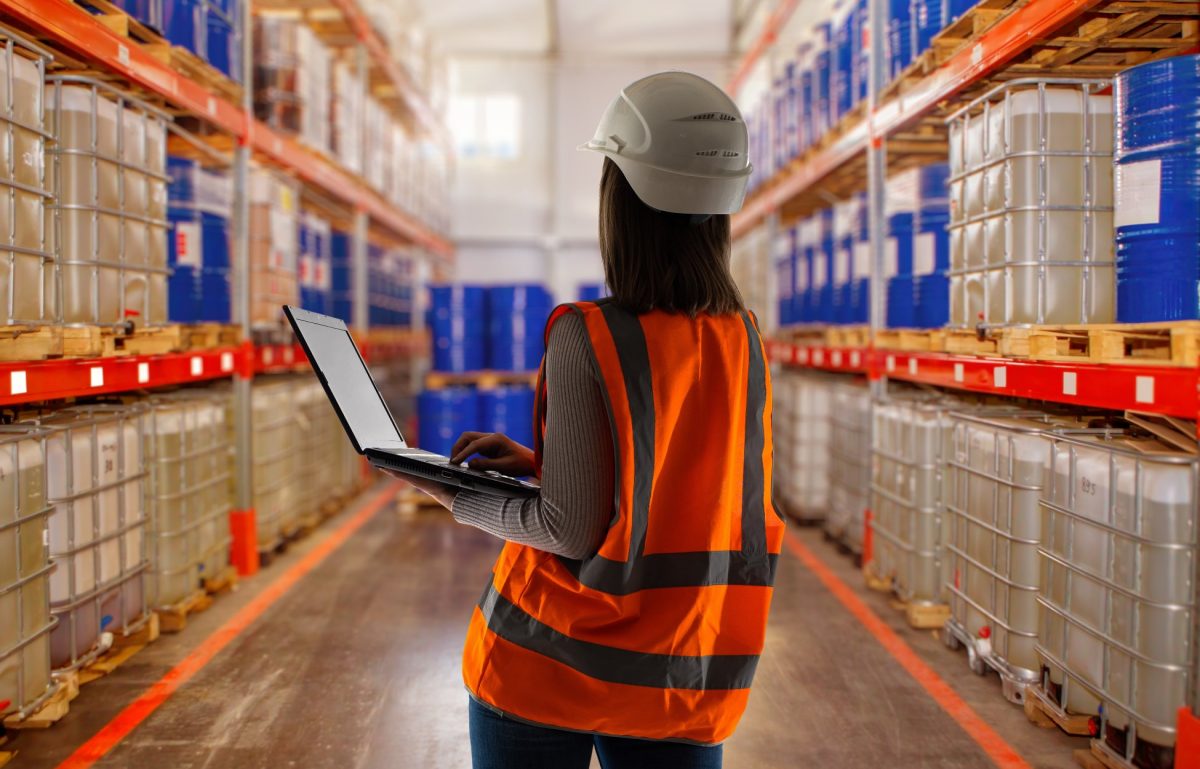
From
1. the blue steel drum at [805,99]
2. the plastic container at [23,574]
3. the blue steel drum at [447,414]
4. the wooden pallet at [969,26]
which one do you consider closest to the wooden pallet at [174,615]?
the plastic container at [23,574]

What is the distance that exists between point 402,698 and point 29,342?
6.93 feet

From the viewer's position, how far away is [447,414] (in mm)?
8766

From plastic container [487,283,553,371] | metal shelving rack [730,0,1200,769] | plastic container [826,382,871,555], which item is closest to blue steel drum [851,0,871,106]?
metal shelving rack [730,0,1200,769]

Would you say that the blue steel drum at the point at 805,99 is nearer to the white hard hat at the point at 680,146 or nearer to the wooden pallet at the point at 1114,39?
the wooden pallet at the point at 1114,39

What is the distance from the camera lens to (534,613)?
4.48 ft

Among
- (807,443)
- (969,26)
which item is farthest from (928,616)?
(969,26)

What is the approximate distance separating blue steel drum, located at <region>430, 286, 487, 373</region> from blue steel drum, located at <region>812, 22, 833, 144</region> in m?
3.55

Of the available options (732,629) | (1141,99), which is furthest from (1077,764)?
(732,629)

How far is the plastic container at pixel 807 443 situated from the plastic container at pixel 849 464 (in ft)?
0.78

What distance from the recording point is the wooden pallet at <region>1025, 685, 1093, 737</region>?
3457 millimetres

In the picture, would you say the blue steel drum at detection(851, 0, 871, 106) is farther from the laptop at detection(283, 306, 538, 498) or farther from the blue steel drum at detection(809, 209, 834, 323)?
the laptop at detection(283, 306, 538, 498)

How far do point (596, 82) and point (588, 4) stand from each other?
1287 mm

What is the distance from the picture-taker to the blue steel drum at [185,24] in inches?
195

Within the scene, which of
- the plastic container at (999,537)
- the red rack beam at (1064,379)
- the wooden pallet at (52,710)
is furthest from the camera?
the plastic container at (999,537)
